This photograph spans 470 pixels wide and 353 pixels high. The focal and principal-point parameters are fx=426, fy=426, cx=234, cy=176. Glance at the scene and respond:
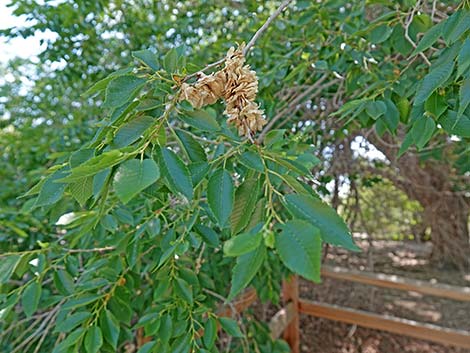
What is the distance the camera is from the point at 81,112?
2068 mm

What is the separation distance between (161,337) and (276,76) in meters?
→ 0.80

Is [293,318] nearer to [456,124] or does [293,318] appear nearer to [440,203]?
[440,203]

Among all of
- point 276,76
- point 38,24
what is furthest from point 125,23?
point 276,76

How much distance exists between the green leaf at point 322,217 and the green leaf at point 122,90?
0.76 feet

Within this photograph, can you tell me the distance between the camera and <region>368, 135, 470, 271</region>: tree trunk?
2.26 meters

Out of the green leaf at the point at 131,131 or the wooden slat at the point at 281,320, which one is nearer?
the green leaf at the point at 131,131

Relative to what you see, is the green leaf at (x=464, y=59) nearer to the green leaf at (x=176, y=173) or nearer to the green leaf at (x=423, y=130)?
the green leaf at (x=423, y=130)

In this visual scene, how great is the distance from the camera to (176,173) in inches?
17.3

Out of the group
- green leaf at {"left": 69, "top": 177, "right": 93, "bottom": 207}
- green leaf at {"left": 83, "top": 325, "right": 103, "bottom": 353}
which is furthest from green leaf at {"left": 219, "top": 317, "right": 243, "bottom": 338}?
green leaf at {"left": 69, "top": 177, "right": 93, "bottom": 207}

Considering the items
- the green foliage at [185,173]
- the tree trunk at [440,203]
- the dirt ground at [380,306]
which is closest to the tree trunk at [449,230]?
the tree trunk at [440,203]

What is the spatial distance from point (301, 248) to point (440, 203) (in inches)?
108

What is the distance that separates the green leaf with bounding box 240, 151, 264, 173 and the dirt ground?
2436 millimetres

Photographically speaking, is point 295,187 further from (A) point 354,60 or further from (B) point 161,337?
(A) point 354,60

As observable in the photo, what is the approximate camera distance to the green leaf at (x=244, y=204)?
0.43m
